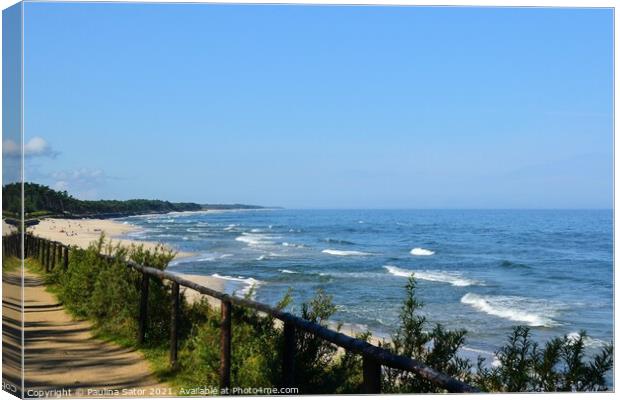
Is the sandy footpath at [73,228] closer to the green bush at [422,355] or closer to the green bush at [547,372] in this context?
the green bush at [422,355]

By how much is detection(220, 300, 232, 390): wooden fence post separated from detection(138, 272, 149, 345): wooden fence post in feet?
6.35

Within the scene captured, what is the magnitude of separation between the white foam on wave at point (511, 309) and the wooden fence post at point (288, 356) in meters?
6.24

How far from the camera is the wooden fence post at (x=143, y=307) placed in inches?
279

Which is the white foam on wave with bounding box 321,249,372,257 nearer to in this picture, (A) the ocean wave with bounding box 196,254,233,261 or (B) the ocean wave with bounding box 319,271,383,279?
(A) the ocean wave with bounding box 196,254,233,261

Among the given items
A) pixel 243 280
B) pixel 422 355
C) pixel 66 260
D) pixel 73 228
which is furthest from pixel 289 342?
pixel 243 280

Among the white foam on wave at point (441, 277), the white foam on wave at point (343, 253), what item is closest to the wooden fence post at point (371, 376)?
the white foam on wave at point (441, 277)

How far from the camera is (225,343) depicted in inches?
214

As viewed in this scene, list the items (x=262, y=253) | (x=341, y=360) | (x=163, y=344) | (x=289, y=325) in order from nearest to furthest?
1. (x=289, y=325)
2. (x=341, y=360)
3. (x=163, y=344)
4. (x=262, y=253)

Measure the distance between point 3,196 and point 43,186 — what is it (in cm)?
32

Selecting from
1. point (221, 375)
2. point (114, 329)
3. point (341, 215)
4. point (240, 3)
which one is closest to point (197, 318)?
point (114, 329)

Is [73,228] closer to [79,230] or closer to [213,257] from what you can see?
[79,230]

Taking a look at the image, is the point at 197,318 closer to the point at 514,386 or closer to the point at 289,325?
the point at 289,325

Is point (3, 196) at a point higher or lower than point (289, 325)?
higher

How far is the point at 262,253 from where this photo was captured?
2852cm
